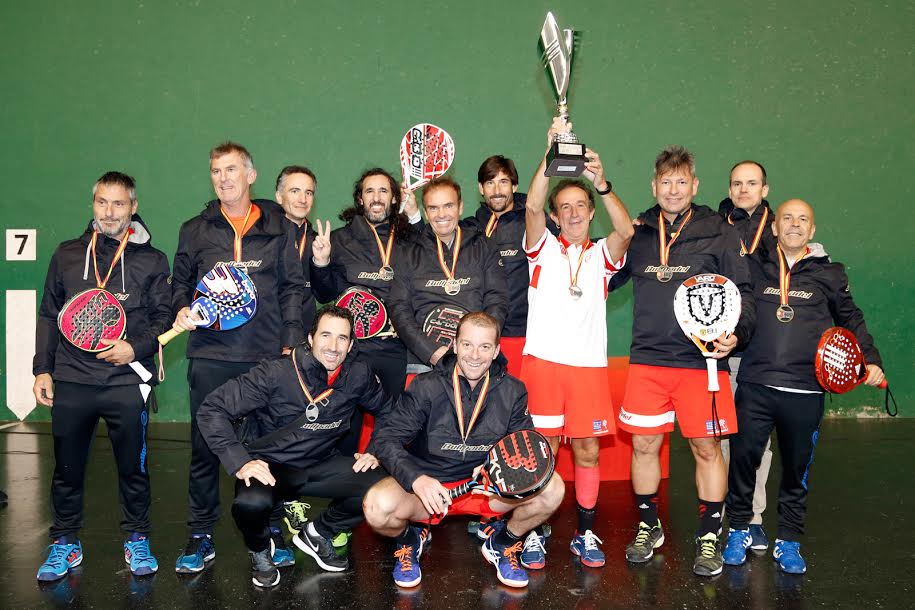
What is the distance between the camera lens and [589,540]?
3.51 metres

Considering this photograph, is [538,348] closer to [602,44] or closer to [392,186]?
[392,186]

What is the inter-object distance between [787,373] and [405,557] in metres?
1.89

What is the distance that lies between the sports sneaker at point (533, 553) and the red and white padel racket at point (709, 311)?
1.03 m

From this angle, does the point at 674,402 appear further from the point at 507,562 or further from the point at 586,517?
the point at 507,562

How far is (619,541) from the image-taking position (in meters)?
3.75

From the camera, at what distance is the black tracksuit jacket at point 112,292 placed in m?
3.30

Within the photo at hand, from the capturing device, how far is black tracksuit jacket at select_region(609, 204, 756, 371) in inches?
135

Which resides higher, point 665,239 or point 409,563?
point 665,239

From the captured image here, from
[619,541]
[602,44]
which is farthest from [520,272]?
[602,44]

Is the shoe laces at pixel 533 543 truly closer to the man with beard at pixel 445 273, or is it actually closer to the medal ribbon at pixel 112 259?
the man with beard at pixel 445 273

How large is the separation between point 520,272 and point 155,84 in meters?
4.20

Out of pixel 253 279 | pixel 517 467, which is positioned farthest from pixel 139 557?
pixel 517 467

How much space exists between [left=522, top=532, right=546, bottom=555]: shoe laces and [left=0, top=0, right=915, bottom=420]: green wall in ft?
11.9

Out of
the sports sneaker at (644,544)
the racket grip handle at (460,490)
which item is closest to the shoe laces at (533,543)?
the sports sneaker at (644,544)
